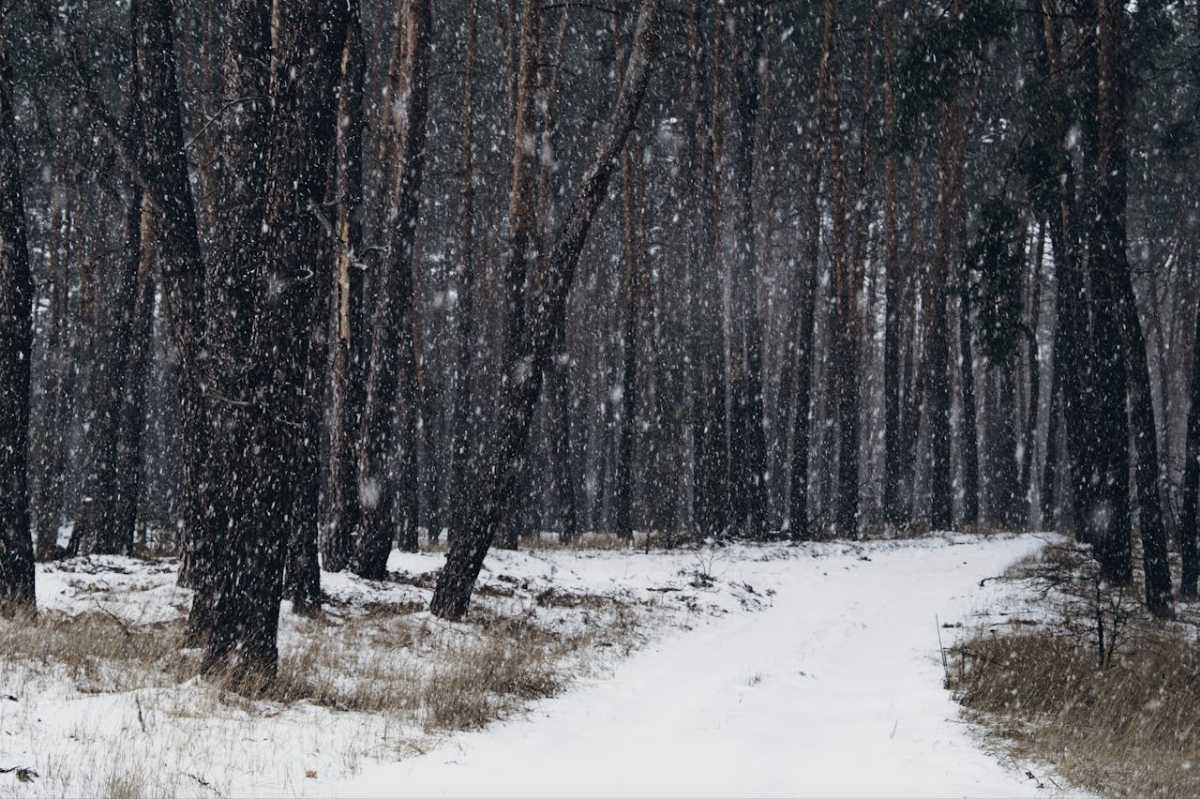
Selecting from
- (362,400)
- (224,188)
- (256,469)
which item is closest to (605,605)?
(362,400)

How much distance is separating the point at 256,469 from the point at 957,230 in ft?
73.0

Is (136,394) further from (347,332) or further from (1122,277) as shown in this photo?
(1122,277)

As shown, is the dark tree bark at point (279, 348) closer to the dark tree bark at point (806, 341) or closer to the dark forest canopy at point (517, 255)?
the dark forest canopy at point (517, 255)

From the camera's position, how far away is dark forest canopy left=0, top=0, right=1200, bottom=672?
7000 mm

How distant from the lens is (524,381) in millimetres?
9719

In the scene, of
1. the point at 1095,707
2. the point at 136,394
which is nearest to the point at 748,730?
the point at 1095,707

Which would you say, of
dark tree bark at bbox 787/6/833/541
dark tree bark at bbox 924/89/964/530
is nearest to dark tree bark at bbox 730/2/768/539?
dark tree bark at bbox 787/6/833/541

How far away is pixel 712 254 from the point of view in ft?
67.4

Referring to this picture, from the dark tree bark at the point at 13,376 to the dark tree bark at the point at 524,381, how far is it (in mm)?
3783

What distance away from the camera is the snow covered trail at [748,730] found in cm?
486

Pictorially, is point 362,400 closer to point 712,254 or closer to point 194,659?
point 194,659

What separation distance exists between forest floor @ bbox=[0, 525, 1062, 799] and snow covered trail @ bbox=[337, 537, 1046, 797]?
0.08 feet

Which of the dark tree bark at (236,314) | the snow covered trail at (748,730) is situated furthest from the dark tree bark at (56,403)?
the snow covered trail at (748,730)

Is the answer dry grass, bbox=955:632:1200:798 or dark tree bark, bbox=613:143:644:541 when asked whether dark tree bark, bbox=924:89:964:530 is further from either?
dry grass, bbox=955:632:1200:798
